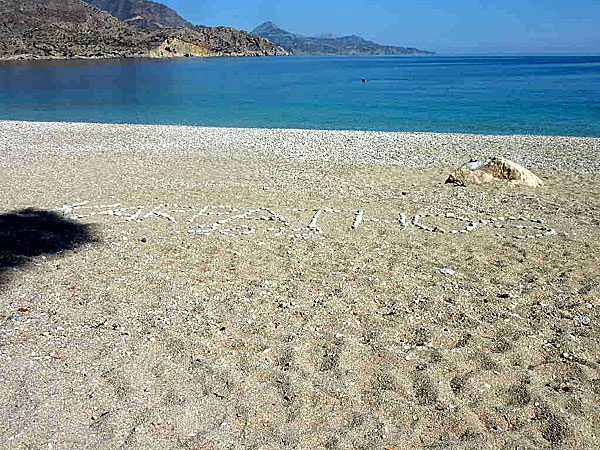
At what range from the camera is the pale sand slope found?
407 cm

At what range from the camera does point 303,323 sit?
5660 millimetres

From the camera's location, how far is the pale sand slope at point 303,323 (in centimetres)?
407

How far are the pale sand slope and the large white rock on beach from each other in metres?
0.61

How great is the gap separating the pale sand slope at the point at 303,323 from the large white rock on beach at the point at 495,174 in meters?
0.61

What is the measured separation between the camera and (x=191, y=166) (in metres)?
14.8

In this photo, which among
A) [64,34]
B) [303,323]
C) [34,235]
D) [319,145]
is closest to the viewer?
[303,323]

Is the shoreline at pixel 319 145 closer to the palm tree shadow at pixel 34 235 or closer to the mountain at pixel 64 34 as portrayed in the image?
the palm tree shadow at pixel 34 235

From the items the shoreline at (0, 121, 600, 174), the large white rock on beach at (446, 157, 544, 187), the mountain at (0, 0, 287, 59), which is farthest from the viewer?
the mountain at (0, 0, 287, 59)

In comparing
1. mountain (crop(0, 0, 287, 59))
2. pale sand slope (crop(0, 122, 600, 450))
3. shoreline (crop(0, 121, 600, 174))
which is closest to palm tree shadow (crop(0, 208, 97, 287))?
pale sand slope (crop(0, 122, 600, 450))

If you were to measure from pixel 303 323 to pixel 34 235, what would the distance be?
5.12 metres

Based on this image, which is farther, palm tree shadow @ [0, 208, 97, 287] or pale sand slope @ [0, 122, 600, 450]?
palm tree shadow @ [0, 208, 97, 287]

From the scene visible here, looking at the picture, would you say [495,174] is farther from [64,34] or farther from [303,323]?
[64,34]

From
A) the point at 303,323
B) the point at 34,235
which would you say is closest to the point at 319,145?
the point at 34,235

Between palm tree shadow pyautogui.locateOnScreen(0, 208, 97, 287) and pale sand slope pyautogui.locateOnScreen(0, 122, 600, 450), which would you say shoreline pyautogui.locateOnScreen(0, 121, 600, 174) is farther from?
palm tree shadow pyautogui.locateOnScreen(0, 208, 97, 287)
